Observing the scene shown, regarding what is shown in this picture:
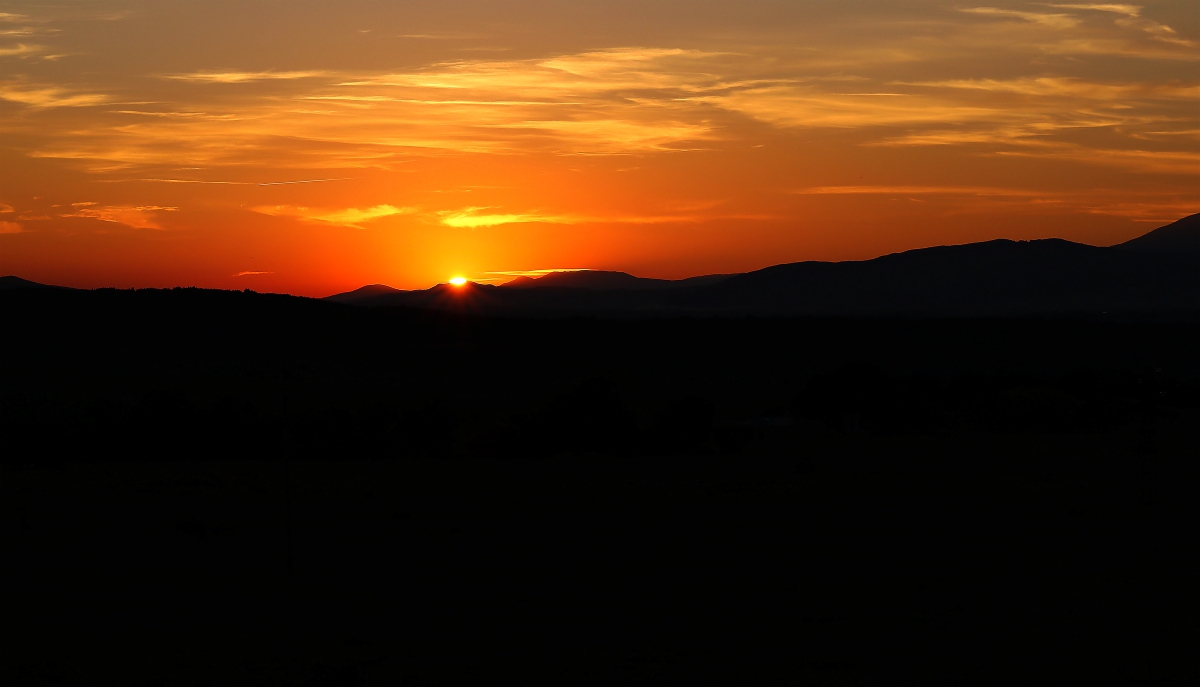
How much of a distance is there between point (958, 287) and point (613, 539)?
161081 mm

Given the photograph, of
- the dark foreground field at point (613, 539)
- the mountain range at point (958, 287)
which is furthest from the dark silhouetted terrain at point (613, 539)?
the mountain range at point (958, 287)

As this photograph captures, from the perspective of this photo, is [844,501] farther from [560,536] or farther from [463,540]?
[463,540]

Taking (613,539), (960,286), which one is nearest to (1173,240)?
(960,286)

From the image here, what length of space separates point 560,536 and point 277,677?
24.4 feet

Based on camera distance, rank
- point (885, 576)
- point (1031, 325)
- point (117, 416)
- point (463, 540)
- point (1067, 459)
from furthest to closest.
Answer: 1. point (1031, 325)
2. point (117, 416)
3. point (1067, 459)
4. point (463, 540)
5. point (885, 576)

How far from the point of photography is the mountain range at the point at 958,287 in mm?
154375

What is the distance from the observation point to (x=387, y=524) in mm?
18500

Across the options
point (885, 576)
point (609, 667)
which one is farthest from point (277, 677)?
point (885, 576)

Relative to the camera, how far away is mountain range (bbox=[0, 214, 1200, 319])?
154 m

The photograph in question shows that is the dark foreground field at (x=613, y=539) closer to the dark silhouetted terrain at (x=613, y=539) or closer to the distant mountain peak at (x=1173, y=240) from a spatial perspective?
the dark silhouetted terrain at (x=613, y=539)

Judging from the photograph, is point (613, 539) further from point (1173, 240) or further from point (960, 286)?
point (1173, 240)

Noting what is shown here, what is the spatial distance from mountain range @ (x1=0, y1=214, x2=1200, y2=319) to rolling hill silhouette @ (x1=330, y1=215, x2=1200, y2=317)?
0.50ft

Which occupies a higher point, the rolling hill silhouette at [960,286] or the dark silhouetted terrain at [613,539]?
the rolling hill silhouette at [960,286]

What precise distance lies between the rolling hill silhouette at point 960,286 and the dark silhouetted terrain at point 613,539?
373ft
